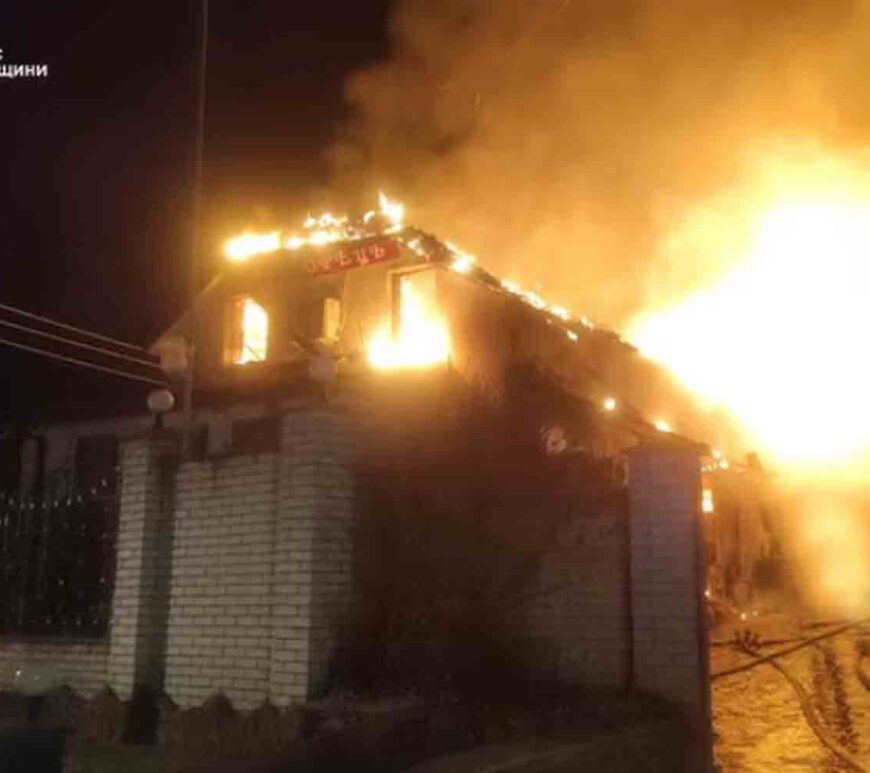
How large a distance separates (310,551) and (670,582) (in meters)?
2.75

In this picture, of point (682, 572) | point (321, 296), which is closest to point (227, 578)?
point (682, 572)

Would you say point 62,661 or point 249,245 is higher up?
point 249,245

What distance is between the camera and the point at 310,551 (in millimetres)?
7047

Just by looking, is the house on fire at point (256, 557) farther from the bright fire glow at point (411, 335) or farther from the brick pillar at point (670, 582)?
the bright fire glow at point (411, 335)

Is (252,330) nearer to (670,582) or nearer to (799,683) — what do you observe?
(799,683)

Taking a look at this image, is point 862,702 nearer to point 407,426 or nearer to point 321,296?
point 407,426

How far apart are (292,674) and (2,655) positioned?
3.34m

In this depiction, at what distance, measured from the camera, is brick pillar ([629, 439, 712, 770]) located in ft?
24.0

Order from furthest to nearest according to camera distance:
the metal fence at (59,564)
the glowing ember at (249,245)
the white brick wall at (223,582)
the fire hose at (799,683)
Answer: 1. the glowing ember at (249,245)
2. the metal fence at (59,564)
3. the fire hose at (799,683)
4. the white brick wall at (223,582)

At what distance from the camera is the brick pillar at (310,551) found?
271 inches

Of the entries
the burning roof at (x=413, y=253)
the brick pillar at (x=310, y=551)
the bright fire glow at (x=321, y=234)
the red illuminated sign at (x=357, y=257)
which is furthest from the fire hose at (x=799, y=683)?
the bright fire glow at (x=321, y=234)

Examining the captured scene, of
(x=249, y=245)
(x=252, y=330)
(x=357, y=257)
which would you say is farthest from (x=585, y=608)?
(x=252, y=330)

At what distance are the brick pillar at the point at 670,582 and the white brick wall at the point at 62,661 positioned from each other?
170 inches

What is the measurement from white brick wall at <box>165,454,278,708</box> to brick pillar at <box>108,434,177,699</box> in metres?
0.14
